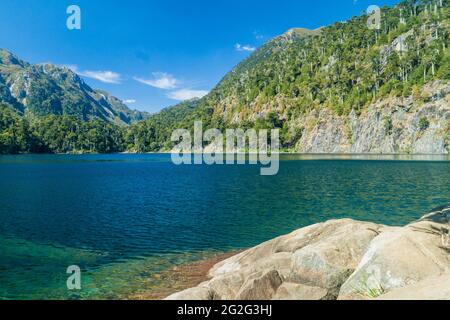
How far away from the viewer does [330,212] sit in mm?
48719

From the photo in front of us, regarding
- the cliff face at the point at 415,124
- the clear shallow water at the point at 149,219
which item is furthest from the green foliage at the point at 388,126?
the clear shallow water at the point at 149,219

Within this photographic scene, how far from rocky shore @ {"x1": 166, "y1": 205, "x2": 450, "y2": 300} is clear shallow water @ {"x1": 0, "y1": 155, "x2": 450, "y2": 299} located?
375 inches

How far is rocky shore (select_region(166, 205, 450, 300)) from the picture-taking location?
13.9 m

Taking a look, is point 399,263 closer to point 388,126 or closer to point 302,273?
point 302,273

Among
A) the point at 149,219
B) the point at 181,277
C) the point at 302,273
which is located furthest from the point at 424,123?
the point at 302,273

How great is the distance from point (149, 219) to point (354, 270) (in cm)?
3437

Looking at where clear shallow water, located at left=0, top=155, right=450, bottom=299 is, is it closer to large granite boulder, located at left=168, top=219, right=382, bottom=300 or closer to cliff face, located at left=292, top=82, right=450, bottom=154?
large granite boulder, located at left=168, top=219, right=382, bottom=300

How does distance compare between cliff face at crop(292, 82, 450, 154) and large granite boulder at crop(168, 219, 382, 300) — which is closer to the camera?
large granite boulder at crop(168, 219, 382, 300)

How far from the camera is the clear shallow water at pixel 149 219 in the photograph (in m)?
27.5

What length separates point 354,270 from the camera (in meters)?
17.9

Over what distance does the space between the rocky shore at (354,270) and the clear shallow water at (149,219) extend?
9520mm

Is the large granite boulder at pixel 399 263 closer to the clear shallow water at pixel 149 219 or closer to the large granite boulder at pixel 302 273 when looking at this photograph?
the large granite boulder at pixel 302 273

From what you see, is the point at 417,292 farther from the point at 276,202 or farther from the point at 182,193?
the point at 182,193

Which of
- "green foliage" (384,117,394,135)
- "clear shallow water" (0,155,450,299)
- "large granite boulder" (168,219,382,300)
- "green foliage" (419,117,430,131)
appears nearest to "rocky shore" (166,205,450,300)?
"large granite boulder" (168,219,382,300)
